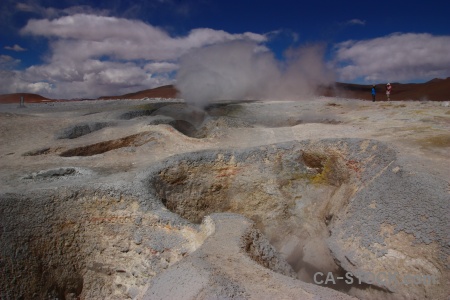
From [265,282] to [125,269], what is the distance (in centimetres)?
290

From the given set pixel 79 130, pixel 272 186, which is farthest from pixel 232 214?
pixel 79 130

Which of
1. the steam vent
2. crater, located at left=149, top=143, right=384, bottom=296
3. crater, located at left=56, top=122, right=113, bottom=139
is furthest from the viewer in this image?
crater, located at left=56, top=122, right=113, bottom=139

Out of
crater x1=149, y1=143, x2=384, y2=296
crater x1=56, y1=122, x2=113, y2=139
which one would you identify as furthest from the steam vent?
crater x1=56, y1=122, x2=113, y2=139

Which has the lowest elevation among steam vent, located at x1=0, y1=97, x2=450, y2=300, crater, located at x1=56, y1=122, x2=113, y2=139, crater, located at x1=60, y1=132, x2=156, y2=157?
steam vent, located at x1=0, y1=97, x2=450, y2=300

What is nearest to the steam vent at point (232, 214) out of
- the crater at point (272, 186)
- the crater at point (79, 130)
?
the crater at point (272, 186)

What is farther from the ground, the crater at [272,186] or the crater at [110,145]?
the crater at [110,145]

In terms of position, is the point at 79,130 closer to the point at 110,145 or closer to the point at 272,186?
the point at 110,145

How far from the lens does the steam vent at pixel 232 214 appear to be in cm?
398

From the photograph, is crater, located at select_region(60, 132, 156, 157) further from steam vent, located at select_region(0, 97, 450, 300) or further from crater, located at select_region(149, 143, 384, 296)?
crater, located at select_region(149, 143, 384, 296)

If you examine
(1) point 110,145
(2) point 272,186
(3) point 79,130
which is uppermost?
(3) point 79,130

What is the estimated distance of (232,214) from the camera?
498 centimetres

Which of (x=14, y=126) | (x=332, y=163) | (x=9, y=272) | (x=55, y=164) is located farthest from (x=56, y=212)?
(x=14, y=126)

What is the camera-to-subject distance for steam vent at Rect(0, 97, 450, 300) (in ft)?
13.0

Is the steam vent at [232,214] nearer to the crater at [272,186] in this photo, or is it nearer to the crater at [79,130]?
the crater at [272,186]
